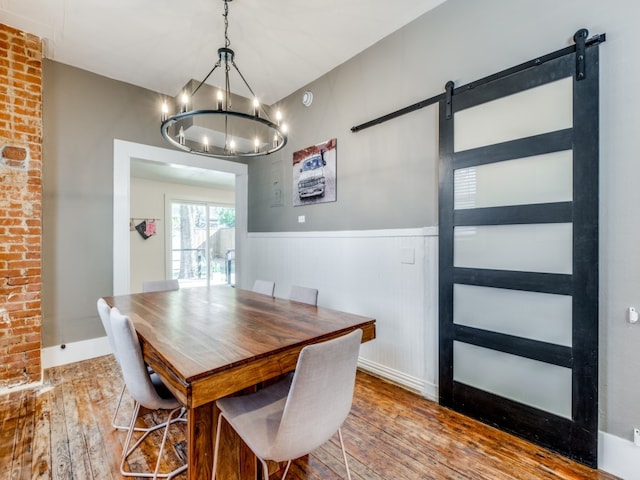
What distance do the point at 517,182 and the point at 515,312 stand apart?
81cm

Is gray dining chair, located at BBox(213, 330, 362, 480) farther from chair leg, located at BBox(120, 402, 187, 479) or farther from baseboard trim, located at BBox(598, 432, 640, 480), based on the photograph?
baseboard trim, located at BBox(598, 432, 640, 480)

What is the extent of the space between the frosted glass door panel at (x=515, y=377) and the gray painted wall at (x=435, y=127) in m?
0.18

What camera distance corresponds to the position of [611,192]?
5.09 ft

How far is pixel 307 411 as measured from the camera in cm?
105

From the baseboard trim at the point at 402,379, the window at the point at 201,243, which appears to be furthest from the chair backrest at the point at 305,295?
the window at the point at 201,243

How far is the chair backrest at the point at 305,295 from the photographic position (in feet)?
7.36

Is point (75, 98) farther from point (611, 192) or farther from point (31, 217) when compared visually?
point (611, 192)

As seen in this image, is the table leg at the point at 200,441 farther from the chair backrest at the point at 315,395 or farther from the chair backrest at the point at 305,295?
the chair backrest at the point at 305,295

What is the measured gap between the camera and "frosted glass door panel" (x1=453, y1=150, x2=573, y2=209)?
1.66 meters

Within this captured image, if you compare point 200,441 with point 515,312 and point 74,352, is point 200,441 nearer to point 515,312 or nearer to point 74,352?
point 515,312

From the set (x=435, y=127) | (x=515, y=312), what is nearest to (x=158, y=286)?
(x=435, y=127)

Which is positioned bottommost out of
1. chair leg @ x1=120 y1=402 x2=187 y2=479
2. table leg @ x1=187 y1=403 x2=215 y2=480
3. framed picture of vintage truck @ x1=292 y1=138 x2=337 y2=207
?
chair leg @ x1=120 y1=402 x2=187 y2=479

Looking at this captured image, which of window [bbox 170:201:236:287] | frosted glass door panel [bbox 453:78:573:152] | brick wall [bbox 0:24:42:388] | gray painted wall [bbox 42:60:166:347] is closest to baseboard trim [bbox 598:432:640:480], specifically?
frosted glass door panel [bbox 453:78:573:152]

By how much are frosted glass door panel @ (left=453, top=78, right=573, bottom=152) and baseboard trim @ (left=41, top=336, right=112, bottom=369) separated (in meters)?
3.90
